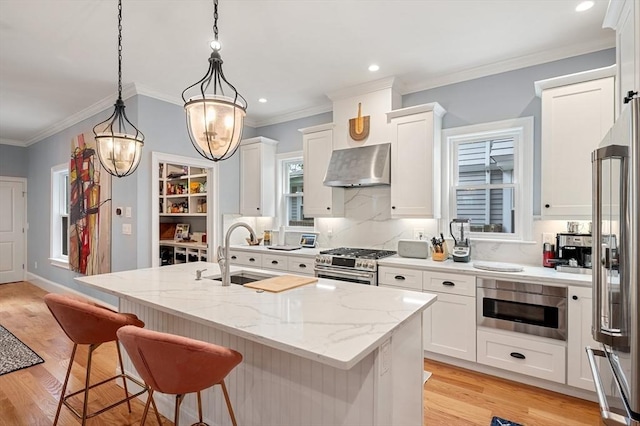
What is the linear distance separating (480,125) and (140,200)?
3890 mm

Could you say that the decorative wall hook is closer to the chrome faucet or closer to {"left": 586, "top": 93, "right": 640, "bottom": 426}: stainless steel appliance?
the chrome faucet

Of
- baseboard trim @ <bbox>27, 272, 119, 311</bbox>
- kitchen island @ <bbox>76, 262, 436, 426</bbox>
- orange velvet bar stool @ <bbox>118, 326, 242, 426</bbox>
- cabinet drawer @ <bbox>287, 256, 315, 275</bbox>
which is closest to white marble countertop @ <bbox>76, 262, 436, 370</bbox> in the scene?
kitchen island @ <bbox>76, 262, 436, 426</bbox>

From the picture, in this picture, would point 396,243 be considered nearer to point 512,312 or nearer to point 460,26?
point 512,312

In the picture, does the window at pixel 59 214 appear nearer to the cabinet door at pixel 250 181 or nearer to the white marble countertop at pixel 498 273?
the cabinet door at pixel 250 181

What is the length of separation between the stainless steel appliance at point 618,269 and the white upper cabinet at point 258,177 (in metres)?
4.03

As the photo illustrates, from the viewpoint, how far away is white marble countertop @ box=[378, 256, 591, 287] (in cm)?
249

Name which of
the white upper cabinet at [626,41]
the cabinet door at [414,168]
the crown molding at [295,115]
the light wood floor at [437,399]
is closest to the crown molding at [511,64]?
the cabinet door at [414,168]

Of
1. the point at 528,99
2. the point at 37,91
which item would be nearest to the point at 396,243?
the point at 528,99

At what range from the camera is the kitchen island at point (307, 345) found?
1.29 metres

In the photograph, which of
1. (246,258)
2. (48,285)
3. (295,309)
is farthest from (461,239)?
(48,285)

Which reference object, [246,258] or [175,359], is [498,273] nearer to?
[175,359]

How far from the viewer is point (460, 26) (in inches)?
106

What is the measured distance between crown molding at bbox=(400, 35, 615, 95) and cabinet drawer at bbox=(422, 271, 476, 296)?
208 cm

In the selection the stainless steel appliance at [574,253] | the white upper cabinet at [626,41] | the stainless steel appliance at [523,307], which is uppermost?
the white upper cabinet at [626,41]
